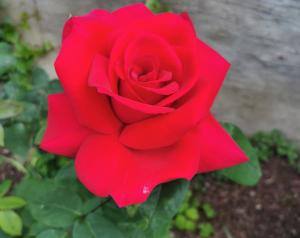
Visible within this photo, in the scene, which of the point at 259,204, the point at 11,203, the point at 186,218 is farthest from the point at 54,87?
the point at 259,204

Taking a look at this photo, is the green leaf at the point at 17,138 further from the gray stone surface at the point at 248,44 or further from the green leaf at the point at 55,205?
the gray stone surface at the point at 248,44

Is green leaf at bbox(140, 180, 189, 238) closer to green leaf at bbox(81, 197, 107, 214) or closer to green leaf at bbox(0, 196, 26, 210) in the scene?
green leaf at bbox(81, 197, 107, 214)

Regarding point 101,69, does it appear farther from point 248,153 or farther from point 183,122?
point 248,153

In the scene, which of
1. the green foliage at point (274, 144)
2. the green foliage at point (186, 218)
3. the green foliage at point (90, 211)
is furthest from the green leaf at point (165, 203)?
the green foliage at point (274, 144)

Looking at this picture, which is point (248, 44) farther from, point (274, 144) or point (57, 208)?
point (57, 208)

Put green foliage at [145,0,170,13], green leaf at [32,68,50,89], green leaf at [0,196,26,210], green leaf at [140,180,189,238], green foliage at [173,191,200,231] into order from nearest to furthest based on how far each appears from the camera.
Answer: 1. green leaf at [140,180,189,238]
2. green leaf at [0,196,26,210]
3. green leaf at [32,68,50,89]
4. green foliage at [145,0,170,13]
5. green foliage at [173,191,200,231]

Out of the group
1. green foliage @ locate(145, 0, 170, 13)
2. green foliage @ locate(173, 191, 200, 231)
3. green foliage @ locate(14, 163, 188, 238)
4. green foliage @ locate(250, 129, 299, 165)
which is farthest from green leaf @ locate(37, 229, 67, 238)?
green foliage @ locate(250, 129, 299, 165)

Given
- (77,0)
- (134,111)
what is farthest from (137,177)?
(77,0)
